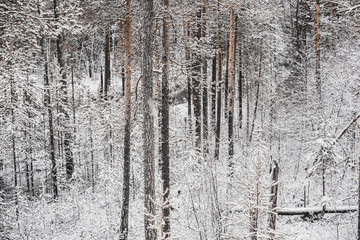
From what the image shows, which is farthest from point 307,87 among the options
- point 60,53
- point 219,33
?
point 60,53

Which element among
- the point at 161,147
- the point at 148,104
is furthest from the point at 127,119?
the point at 148,104

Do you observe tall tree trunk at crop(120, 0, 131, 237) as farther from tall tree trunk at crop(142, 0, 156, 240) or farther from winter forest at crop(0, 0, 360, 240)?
tall tree trunk at crop(142, 0, 156, 240)

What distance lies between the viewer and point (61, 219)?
10.6m

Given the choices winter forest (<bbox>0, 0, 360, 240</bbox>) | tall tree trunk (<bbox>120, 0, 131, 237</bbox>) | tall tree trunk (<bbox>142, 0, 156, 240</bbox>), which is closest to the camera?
tall tree trunk (<bbox>142, 0, 156, 240</bbox>)

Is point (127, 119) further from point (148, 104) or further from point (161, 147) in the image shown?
point (148, 104)

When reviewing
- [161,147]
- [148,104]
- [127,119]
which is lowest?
[161,147]

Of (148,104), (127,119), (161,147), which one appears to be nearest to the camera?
(148,104)

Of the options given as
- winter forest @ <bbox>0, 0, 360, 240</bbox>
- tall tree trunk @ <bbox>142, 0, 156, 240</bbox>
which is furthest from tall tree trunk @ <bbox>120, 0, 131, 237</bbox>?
tall tree trunk @ <bbox>142, 0, 156, 240</bbox>

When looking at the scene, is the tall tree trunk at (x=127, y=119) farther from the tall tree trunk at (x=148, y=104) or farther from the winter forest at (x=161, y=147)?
the tall tree trunk at (x=148, y=104)

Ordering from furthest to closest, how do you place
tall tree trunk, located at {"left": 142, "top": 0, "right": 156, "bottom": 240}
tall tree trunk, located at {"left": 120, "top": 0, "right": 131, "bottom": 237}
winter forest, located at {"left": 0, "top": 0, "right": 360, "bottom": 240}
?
tall tree trunk, located at {"left": 120, "top": 0, "right": 131, "bottom": 237}
winter forest, located at {"left": 0, "top": 0, "right": 360, "bottom": 240}
tall tree trunk, located at {"left": 142, "top": 0, "right": 156, "bottom": 240}

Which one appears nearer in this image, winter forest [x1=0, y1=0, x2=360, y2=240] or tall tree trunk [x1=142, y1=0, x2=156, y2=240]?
tall tree trunk [x1=142, y1=0, x2=156, y2=240]

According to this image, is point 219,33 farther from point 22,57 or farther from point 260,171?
point 260,171

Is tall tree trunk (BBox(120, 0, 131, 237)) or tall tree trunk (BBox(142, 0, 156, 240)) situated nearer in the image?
tall tree trunk (BBox(142, 0, 156, 240))

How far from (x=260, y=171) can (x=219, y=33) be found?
16.1m
